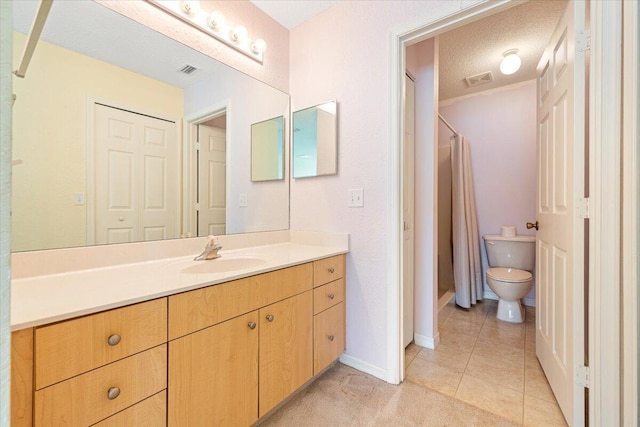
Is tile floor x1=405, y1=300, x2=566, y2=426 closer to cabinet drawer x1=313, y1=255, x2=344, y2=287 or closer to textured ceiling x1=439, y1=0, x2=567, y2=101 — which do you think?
cabinet drawer x1=313, y1=255, x2=344, y2=287

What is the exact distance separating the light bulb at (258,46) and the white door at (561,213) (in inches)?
63.4

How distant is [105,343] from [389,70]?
172cm

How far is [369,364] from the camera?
163 cm

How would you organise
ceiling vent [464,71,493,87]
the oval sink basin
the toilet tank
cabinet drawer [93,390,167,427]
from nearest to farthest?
cabinet drawer [93,390,167,427] < the oval sink basin < the toilet tank < ceiling vent [464,71,493,87]

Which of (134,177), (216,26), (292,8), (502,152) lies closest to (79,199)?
(134,177)

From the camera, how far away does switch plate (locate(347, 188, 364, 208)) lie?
1.65 meters

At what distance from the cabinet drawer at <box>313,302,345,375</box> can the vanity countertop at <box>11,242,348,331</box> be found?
15.8 inches

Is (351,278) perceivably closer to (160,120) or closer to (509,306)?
(160,120)

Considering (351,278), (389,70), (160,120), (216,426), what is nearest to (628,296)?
(351,278)

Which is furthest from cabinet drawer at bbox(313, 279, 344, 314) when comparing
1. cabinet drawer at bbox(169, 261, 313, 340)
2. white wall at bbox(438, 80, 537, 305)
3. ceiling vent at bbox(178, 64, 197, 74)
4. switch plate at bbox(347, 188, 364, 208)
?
white wall at bbox(438, 80, 537, 305)

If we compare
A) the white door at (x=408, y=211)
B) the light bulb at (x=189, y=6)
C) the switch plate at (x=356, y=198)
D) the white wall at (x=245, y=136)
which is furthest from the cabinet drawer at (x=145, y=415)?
the light bulb at (x=189, y=6)

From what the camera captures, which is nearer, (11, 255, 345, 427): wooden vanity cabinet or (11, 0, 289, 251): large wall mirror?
(11, 255, 345, 427): wooden vanity cabinet

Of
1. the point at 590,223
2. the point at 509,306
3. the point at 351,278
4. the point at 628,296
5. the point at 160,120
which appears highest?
the point at 160,120

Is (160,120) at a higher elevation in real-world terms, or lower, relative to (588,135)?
higher
